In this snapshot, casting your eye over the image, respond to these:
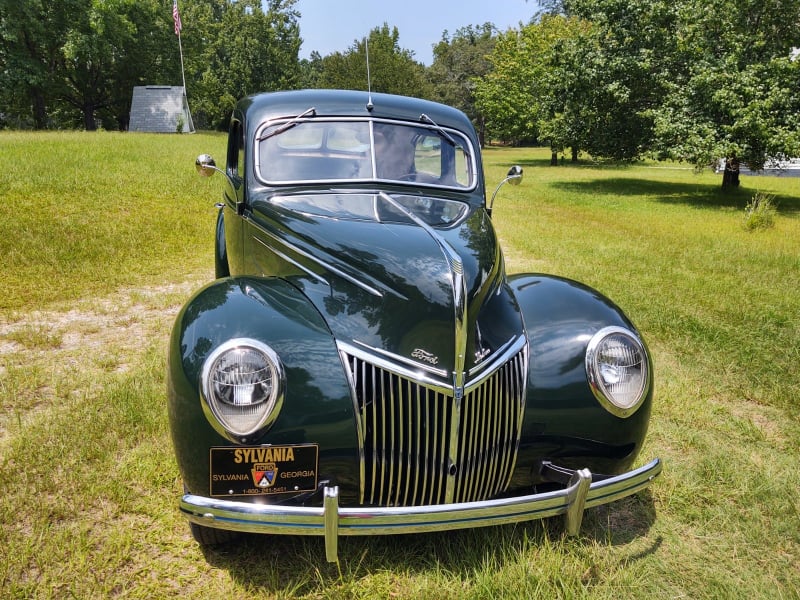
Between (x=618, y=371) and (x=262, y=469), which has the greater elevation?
→ (x=618, y=371)

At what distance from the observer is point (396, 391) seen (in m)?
2.08

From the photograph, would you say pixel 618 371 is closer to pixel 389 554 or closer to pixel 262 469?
pixel 389 554

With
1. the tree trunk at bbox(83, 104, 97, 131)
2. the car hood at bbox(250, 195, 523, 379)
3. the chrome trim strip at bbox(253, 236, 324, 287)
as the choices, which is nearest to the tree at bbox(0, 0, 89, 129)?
the tree trunk at bbox(83, 104, 97, 131)

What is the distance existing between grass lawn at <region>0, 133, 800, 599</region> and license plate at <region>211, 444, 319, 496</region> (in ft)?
1.51

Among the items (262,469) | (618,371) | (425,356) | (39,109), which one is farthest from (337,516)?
(39,109)

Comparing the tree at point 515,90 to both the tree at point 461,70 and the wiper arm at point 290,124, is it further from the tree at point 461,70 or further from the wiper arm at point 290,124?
the wiper arm at point 290,124

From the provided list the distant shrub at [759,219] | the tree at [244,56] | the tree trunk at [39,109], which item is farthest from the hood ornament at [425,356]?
the tree at [244,56]

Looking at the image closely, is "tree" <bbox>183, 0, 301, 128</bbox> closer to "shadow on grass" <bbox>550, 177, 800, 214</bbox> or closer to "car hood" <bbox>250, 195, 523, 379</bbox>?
"shadow on grass" <bbox>550, 177, 800, 214</bbox>

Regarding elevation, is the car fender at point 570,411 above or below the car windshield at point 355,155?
below

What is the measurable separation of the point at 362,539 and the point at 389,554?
0.13m

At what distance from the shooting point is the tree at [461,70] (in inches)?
2136

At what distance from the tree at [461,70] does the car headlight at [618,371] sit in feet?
164

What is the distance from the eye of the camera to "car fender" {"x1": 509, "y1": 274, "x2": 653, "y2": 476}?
2.26m

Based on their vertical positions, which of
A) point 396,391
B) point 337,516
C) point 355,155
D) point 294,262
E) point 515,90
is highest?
point 515,90
